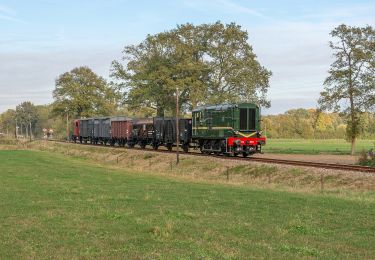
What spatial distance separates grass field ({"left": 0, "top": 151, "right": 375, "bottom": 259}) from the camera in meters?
10.3

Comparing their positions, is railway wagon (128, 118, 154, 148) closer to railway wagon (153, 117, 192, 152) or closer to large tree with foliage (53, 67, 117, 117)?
railway wagon (153, 117, 192, 152)

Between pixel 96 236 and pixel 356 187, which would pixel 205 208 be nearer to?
pixel 96 236

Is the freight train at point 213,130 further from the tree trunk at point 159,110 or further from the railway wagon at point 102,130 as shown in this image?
the railway wagon at point 102,130

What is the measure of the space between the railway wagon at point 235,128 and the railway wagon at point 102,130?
34145 millimetres

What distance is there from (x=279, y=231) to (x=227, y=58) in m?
51.9

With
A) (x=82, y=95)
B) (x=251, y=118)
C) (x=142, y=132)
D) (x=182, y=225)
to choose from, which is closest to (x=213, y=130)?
(x=251, y=118)

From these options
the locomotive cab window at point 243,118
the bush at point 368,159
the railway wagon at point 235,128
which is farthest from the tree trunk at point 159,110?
the bush at point 368,159

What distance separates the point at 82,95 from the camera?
11094 centimetres

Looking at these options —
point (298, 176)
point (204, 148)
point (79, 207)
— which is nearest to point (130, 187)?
point (79, 207)

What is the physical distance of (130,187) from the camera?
24.3 metres

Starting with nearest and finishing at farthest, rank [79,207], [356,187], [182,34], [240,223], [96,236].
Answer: [96,236]
[240,223]
[79,207]
[356,187]
[182,34]

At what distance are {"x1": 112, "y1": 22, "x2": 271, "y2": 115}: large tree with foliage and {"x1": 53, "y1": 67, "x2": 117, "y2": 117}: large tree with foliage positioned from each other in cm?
4350

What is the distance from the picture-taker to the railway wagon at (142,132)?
186ft

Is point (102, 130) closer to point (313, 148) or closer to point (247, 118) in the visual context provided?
point (313, 148)
